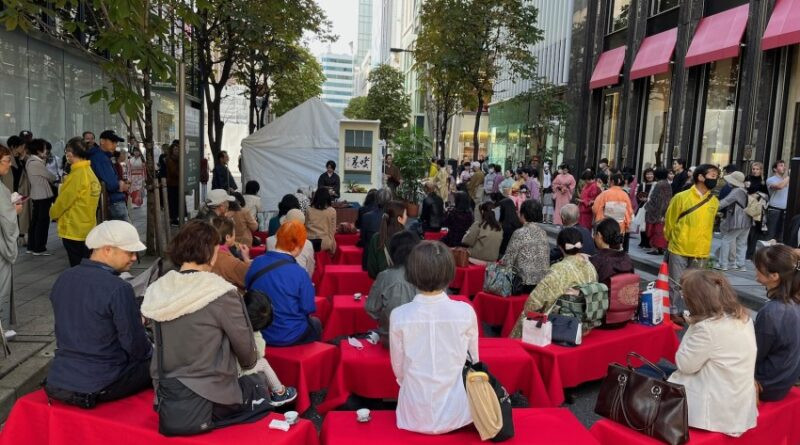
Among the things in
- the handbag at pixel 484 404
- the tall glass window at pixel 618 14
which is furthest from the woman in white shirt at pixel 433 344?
the tall glass window at pixel 618 14

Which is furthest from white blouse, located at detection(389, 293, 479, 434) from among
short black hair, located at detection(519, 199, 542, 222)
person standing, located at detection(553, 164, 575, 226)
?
person standing, located at detection(553, 164, 575, 226)

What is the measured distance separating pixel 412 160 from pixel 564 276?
37.4 feet

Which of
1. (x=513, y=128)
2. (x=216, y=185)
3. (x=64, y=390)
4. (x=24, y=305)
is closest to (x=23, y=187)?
(x=24, y=305)

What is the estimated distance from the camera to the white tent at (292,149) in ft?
55.2

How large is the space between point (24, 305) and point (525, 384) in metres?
5.58

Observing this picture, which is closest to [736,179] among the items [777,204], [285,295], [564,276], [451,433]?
[777,204]

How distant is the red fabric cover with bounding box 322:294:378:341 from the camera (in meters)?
5.98

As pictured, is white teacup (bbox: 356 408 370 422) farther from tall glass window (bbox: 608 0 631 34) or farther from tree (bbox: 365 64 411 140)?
tree (bbox: 365 64 411 140)

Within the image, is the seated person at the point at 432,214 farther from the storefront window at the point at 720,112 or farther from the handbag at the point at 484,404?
the storefront window at the point at 720,112

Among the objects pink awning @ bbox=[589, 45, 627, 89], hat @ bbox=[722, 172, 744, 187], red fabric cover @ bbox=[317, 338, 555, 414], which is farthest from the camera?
pink awning @ bbox=[589, 45, 627, 89]

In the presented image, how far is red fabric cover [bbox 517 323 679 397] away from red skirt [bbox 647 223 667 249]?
6357 mm

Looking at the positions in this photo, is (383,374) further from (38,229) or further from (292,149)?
(292,149)

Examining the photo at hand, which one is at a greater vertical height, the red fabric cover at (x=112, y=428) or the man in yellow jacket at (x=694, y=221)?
the man in yellow jacket at (x=694, y=221)

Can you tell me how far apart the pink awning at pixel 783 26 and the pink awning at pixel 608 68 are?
755cm
